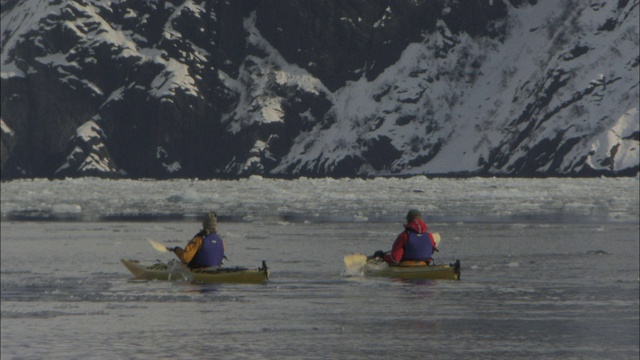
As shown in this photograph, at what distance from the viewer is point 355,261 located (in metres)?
31.9

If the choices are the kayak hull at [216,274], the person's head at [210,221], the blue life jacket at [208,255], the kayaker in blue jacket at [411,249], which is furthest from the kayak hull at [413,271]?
the person's head at [210,221]

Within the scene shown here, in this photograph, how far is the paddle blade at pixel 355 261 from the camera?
31.8 metres

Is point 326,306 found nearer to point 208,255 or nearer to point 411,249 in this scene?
point 208,255

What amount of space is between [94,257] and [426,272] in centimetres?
1191

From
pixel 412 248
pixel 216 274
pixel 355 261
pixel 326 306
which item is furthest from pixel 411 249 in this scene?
pixel 326 306

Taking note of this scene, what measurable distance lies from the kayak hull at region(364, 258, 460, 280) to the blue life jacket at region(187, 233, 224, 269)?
376 centimetres

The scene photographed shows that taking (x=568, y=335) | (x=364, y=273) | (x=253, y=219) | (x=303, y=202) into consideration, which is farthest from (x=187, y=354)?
(x=303, y=202)

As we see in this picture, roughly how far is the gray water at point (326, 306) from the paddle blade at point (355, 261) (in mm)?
478

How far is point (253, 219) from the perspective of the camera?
61094 mm

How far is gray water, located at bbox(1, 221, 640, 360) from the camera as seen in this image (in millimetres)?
19734

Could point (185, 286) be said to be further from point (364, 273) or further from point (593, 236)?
point (593, 236)

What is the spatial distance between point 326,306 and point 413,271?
5.68 meters

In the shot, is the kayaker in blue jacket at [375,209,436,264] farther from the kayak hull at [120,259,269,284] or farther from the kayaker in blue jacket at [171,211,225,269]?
the kayaker in blue jacket at [171,211,225,269]

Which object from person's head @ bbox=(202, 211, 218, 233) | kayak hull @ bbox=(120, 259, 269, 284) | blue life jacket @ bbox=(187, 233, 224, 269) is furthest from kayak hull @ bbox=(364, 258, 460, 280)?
person's head @ bbox=(202, 211, 218, 233)
